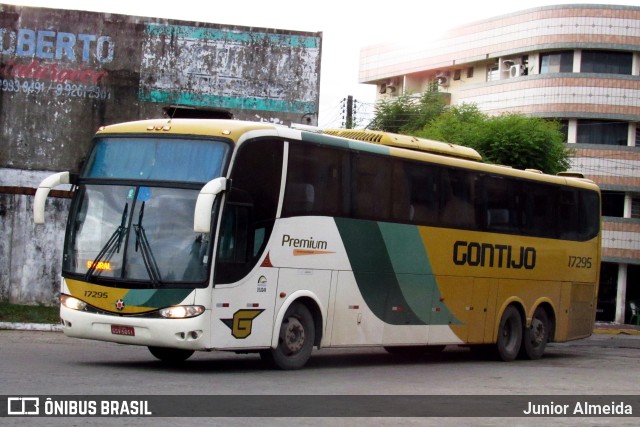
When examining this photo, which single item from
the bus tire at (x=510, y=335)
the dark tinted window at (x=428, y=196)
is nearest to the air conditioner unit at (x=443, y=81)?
the dark tinted window at (x=428, y=196)

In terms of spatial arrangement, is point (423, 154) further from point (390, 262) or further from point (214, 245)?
point (214, 245)

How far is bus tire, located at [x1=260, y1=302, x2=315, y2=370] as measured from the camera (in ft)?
48.8

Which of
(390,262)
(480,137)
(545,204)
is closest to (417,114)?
(480,137)

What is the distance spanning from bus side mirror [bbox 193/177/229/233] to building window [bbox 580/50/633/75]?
48642 mm

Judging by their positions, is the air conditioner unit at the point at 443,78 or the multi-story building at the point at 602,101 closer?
the multi-story building at the point at 602,101

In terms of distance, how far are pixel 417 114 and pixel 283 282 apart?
4575 cm

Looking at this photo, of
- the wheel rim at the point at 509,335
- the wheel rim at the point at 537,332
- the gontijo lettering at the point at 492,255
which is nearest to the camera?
the gontijo lettering at the point at 492,255

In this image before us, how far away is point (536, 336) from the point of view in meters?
21.2

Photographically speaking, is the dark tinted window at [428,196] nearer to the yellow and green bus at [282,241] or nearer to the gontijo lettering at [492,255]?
the yellow and green bus at [282,241]

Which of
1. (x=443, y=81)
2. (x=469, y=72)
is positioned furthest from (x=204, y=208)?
(x=443, y=81)

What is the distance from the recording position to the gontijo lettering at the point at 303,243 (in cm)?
1488

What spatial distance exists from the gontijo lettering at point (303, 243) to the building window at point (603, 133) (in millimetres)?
45476

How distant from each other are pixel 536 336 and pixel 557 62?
40625mm

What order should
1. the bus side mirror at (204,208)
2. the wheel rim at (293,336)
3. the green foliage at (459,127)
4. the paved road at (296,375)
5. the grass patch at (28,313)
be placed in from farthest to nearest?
1. the green foliage at (459,127)
2. the grass patch at (28,313)
3. the wheel rim at (293,336)
4. the bus side mirror at (204,208)
5. the paved road at (296,375)
